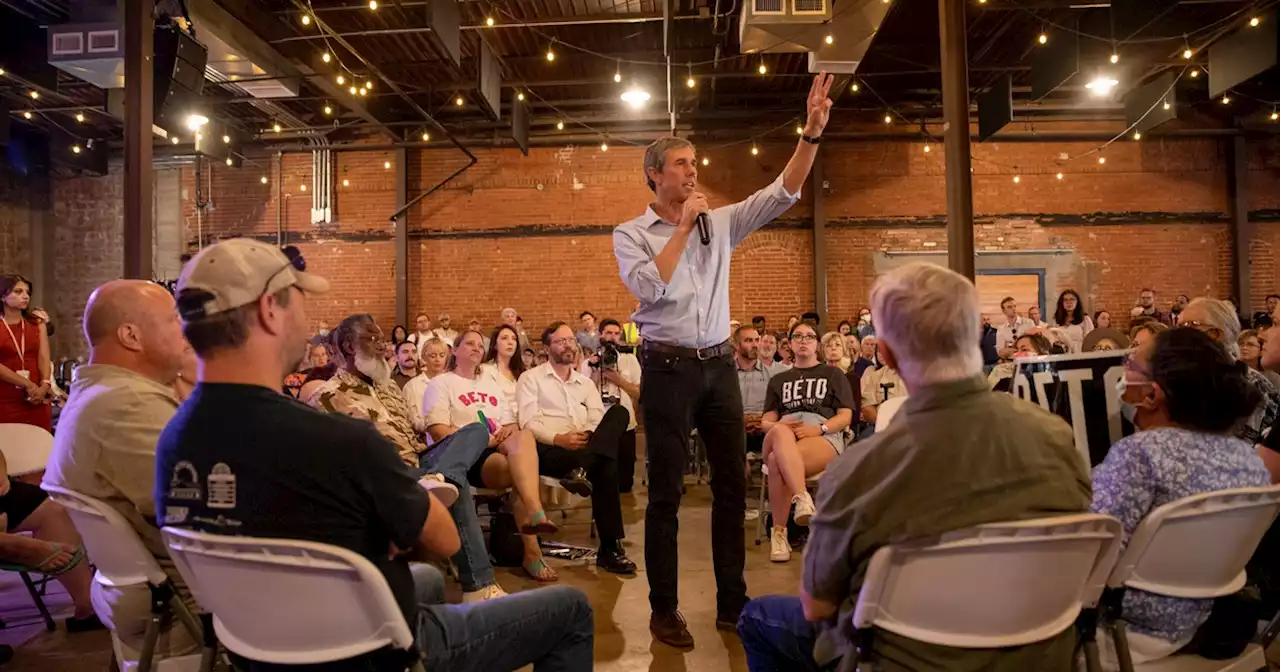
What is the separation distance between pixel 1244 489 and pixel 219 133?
11.9m

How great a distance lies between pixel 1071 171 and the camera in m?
11.3

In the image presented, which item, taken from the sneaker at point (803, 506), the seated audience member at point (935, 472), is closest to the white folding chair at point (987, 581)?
the seated audience member at point (935, 472)

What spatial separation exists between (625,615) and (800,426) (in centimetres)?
171

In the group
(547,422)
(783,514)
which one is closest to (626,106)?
(547,422)

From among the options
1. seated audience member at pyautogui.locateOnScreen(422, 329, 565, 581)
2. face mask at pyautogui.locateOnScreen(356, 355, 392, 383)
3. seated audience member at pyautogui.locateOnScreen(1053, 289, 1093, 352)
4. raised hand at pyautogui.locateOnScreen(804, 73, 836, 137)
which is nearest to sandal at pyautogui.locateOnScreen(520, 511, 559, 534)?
seated audience member at pyautogui.locateOnScreen(422, 329, 565, 581)

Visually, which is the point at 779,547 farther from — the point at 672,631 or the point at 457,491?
the point at 457,491

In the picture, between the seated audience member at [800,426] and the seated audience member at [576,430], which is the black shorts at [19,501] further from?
the seated audience member at [800,426]

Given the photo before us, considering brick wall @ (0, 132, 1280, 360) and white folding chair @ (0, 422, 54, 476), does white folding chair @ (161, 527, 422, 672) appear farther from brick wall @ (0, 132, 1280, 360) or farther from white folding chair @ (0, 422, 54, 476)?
brick wall @ (0, 132, 1280, 360)

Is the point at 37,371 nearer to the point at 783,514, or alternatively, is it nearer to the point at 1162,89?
the point at 783,514

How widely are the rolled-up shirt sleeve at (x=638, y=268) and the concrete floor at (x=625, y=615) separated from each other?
1.27 m

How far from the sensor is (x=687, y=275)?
274 centimetres

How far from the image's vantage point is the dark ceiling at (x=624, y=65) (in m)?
8.02

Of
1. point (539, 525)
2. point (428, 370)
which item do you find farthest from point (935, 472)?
point (428, 370)

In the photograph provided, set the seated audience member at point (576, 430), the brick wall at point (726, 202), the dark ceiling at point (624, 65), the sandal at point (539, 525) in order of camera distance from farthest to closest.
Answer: the brick wall at point (726, 202) < the dark ceiling at point (624, 65) < the seated audience member at point (576, 430) < the sandal at point (539, 525)
